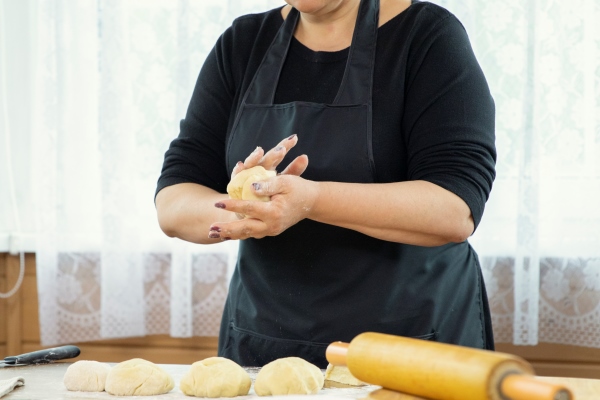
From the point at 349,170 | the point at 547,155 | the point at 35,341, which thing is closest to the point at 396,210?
the point at 349,170

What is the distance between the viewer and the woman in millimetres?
1346

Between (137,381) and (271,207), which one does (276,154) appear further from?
(137,381)

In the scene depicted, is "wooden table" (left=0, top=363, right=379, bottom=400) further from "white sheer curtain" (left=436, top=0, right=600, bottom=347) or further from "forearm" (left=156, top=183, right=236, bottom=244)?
"white sheer curtain" (left=436, top=0, right=600, bottom=347)

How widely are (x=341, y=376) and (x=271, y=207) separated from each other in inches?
11.9

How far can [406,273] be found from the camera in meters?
1.44

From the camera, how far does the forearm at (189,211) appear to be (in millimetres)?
1453

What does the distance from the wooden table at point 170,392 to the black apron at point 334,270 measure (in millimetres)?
151

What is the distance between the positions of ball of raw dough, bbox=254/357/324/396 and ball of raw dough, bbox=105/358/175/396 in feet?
0.51

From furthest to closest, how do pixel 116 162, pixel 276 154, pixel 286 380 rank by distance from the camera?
1. pixel 116 162
2. pixel 276 154
3. pixel 286 380

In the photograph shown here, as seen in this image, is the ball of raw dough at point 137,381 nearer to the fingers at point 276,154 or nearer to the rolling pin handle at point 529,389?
the fingers at point 276,154

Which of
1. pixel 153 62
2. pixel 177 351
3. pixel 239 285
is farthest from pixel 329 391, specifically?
pixel 153 62

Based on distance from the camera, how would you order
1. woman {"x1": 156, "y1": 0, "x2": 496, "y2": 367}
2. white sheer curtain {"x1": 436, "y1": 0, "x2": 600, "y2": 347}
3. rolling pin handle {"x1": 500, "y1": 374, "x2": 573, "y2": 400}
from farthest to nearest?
white sheer curtain {"x1": 436, "y1": 0, "x2": 600, "y2": 347}, woman {"x1": 156, "y1": 0, "x2": 496, "y2": 367}, rolling pin handle {"x1": 500, "y1": 374, "x2": 573, "y2": 400}

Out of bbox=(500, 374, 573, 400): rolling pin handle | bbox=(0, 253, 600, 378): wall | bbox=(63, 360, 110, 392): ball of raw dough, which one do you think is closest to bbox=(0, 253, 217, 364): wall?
bbox=(0, 253, 600, 378): wall

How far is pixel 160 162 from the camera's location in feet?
7.98
